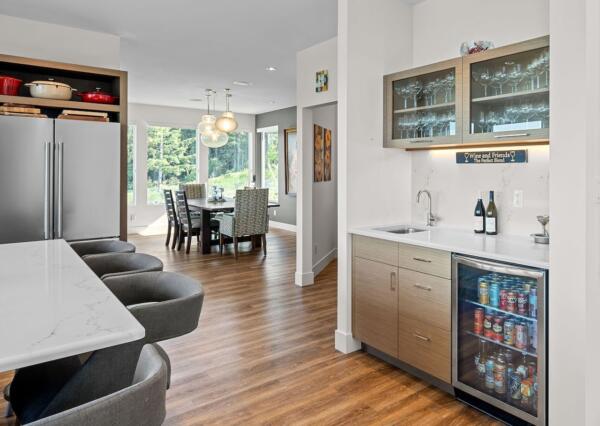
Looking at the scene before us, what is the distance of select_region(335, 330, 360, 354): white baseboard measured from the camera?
3.16 meters

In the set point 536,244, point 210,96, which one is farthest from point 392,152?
point 210,96

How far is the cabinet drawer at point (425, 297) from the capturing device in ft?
8.27

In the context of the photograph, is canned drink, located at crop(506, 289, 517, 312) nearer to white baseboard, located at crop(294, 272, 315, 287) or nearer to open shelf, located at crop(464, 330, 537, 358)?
open shelf, located at crop(464, 330, 537, 358)

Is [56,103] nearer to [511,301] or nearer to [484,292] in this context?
[484,292]

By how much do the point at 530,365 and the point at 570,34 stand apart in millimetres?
1592

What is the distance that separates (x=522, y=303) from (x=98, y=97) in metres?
3.91

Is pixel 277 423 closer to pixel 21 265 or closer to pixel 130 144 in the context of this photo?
pixel 21 265

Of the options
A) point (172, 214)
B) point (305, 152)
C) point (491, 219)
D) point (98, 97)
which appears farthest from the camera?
point (172, 214)

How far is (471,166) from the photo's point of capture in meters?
3.10

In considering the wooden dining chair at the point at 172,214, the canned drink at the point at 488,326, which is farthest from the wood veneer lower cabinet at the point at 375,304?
the wooden dining chair at the point at 172,214

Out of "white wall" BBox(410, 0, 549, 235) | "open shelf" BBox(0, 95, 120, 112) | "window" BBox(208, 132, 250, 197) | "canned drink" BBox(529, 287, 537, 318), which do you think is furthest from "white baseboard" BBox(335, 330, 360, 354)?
"window" BBox(208, 132, 250, 197)

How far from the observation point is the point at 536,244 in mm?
2535

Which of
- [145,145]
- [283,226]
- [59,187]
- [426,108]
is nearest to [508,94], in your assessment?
[426,108]

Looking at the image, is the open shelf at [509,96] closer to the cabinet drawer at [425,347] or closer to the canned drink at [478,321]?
the canned drink at [478,321]
